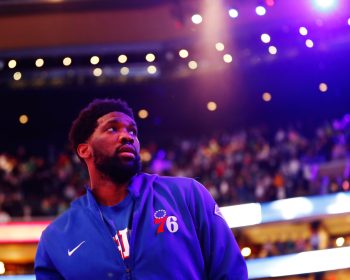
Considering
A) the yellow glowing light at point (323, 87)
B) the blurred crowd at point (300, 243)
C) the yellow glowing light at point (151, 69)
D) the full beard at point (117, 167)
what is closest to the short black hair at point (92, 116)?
the full beard at point (117, 167)

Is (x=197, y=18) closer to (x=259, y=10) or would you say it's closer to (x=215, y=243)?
(x=259, y=10)

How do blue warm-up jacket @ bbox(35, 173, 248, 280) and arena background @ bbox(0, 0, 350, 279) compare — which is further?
arena background @ bbox(0, 0, 350, 279)

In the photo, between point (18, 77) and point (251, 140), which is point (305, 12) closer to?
point (251, 140)

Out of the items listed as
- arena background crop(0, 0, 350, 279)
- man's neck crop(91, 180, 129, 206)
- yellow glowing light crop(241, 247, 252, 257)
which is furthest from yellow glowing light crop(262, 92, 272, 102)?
man's neck crop(91, 180, 129, 206)

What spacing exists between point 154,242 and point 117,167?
27 cm

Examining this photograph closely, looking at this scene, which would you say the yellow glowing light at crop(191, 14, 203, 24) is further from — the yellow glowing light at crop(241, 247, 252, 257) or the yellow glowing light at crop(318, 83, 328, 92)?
the yellow glowing light at crop(241, 247, 252, 257)

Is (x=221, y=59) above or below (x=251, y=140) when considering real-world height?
above

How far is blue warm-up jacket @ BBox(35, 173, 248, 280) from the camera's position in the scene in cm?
184

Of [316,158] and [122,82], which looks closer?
[316,158]

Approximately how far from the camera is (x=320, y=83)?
648cm

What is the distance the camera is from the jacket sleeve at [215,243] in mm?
1854

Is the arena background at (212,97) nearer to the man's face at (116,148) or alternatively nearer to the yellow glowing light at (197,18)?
the yellow glowing light at (197,18)

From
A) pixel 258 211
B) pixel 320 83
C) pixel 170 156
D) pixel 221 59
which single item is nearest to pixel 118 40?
pixel 221 59

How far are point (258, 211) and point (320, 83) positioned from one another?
63.5 inches
